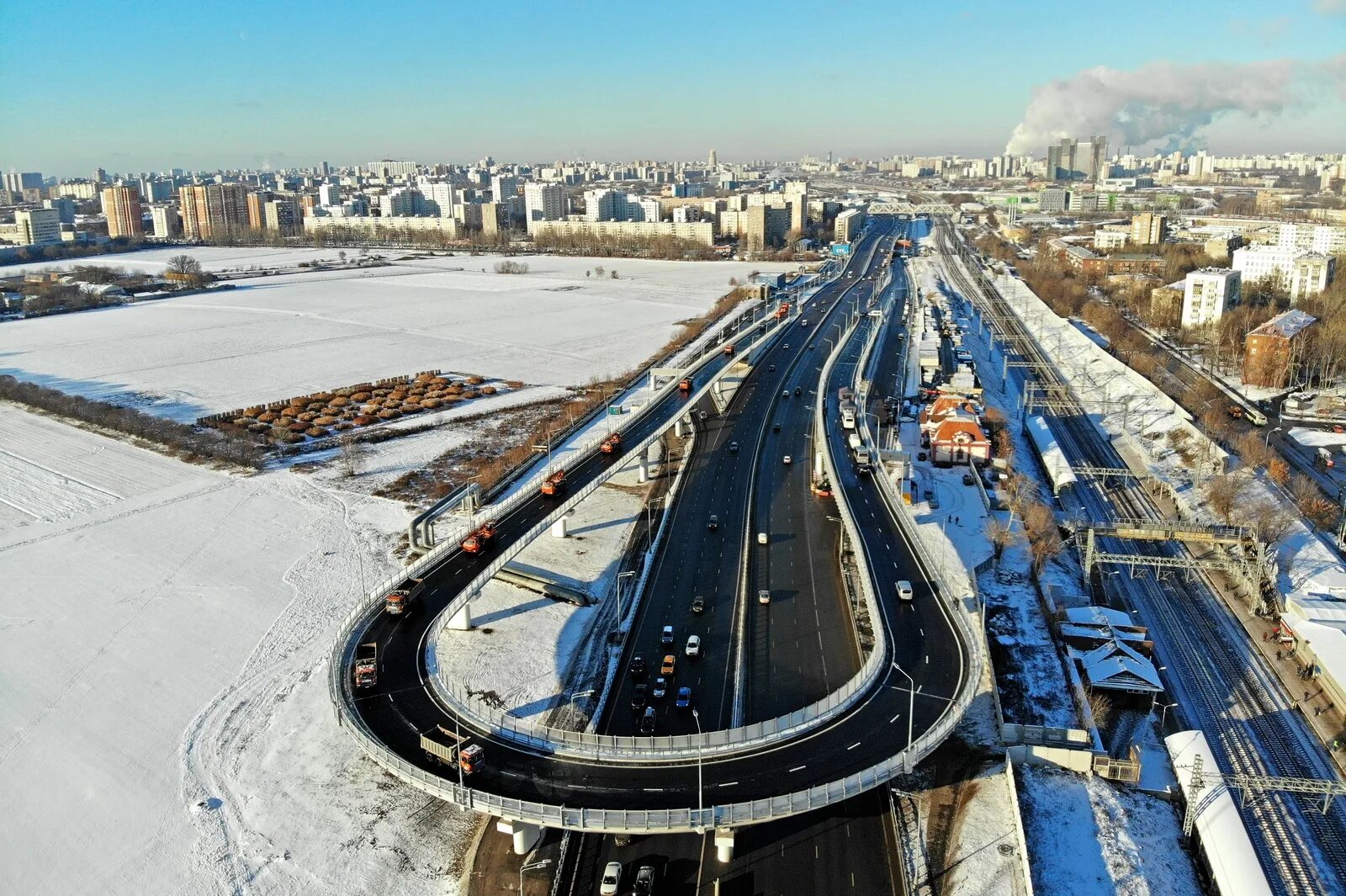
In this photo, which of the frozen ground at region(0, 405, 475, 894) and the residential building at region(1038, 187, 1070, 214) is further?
the residential building at region(1038, 187, 1070, 214)

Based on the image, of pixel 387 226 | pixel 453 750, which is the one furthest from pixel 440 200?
pixel 453 750

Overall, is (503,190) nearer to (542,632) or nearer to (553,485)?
(553,485)

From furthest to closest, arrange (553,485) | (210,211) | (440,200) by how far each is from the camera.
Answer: (440,200) < (210,211) < (553,485)

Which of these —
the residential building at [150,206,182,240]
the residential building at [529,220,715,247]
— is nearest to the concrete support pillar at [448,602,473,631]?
the residential building at [529,220,715,247]

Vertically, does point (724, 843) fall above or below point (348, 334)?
below

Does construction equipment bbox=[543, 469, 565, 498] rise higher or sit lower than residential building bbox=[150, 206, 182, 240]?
lower

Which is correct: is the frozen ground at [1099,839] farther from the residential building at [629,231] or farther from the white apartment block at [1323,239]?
the residential building at [629,231]

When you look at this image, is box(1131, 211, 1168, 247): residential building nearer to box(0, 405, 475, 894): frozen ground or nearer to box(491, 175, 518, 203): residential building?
box(0, 405, 475, 894): frozen ground

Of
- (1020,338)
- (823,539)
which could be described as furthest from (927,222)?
(823,539)
